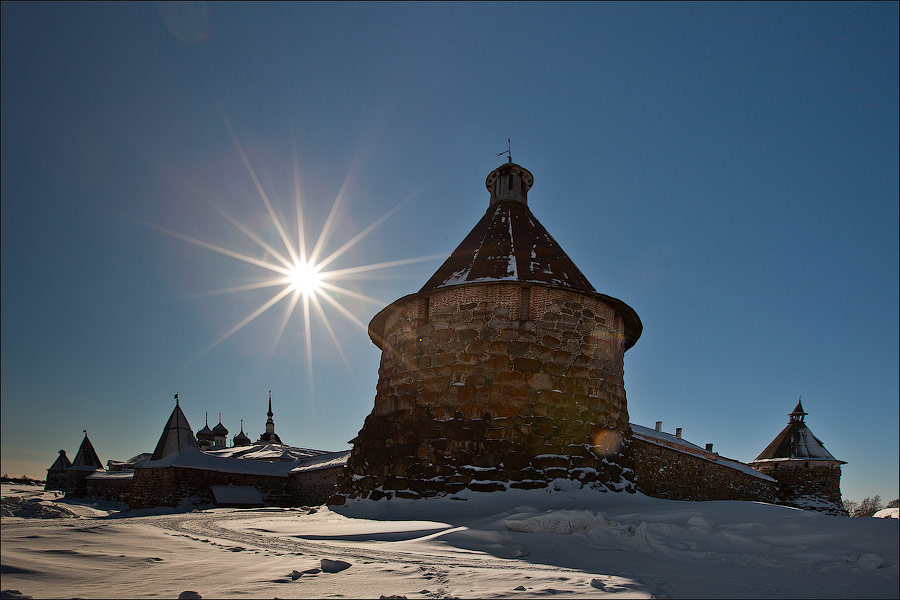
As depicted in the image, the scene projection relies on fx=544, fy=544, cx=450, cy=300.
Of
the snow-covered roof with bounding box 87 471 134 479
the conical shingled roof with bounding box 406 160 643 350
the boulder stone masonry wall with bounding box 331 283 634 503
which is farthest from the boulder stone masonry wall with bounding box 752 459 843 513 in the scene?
the snow-covered roof with bounding box 87 471 134 479

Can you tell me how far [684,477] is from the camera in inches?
611

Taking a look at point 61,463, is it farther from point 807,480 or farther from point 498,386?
point 807,480

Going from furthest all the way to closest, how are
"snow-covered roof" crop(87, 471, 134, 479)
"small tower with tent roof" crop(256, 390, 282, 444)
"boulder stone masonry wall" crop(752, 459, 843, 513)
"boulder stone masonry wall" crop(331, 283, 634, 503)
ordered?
"small tower with tent roof" crop(256, 390, 282, 444), "snow-covered roof" crop(87, 471, 134, 479), "boulder stone masonry wall" crop(752, 459, 843, 513), "boulder stone masonry wall" crop(331, 283, 634, 503)

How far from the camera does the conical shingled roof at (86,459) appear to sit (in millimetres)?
35531

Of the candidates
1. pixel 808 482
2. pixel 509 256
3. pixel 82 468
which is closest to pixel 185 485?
pixel 509 256

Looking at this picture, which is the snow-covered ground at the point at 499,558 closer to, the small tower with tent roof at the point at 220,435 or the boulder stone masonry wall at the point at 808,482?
the boulder stone masonry wall at the point at 808,482

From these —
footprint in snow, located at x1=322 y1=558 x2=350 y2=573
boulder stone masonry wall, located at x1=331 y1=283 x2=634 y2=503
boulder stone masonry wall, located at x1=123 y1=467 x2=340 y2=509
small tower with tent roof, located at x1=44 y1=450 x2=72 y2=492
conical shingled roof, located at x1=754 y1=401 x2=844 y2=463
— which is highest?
boulder stone masonry wall, located at x1=331 y1=283 x2=634 y2=503

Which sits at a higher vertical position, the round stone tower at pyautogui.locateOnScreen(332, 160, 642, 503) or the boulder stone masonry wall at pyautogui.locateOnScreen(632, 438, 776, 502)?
the round stone tower at pyautogui.locateOnScreen(332, 160, 642, 503)

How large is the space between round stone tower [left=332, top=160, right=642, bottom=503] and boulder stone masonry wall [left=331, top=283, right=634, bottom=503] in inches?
0.7

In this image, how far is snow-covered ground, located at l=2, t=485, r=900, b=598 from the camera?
2.88m

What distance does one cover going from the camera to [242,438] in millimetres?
55219

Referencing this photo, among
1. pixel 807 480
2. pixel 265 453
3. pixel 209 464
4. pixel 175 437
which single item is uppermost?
pixel 175 437

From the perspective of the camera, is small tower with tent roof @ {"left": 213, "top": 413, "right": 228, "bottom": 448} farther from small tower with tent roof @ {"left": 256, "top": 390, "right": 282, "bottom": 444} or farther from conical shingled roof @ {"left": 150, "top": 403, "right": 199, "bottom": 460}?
conical shingled roof @ {"left": 150, "top": 403, "right": 199, "bottom": 460}

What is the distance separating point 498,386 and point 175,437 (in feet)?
59.4
